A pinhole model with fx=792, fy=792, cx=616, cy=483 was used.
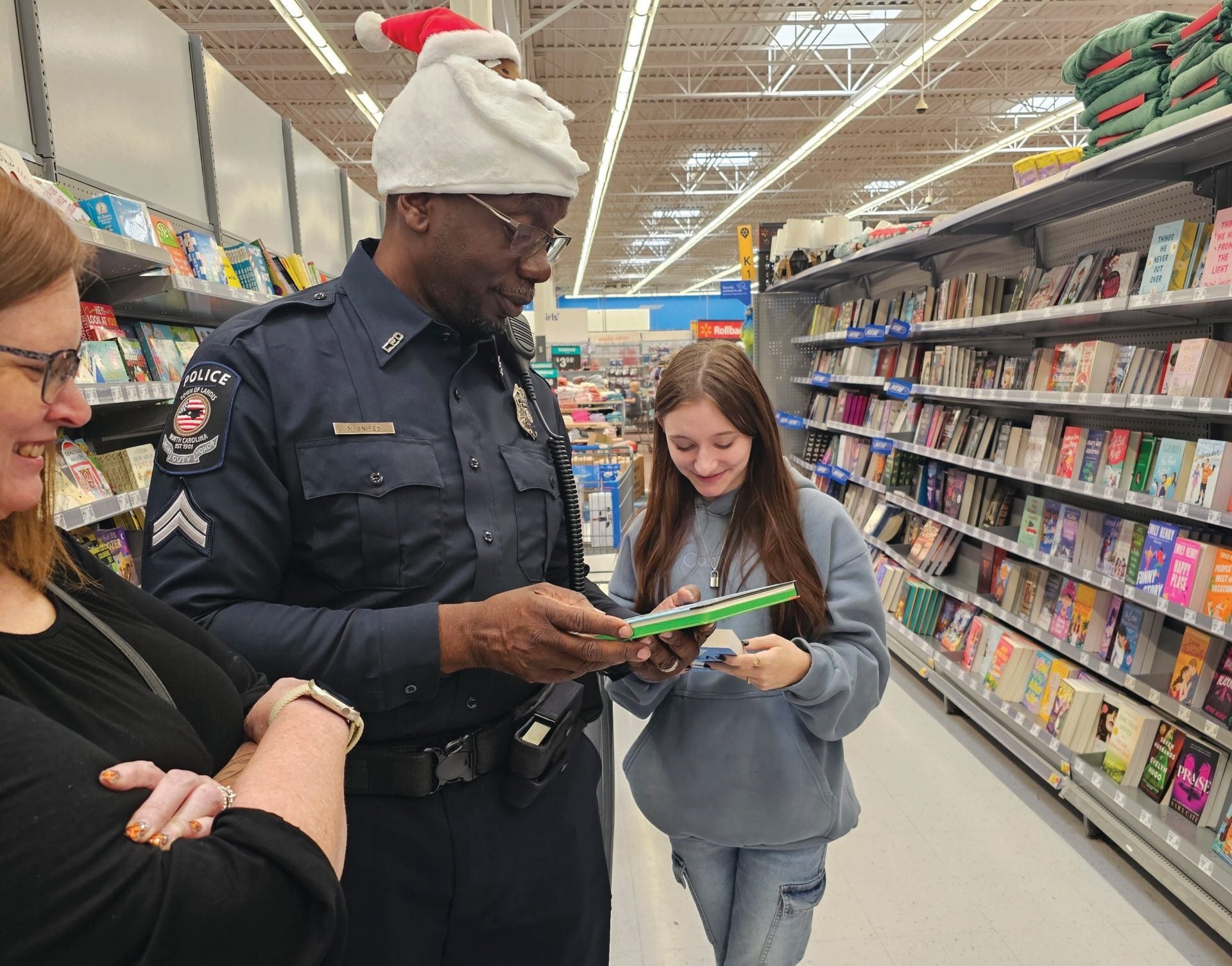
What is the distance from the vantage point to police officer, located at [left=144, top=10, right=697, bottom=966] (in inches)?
43.4

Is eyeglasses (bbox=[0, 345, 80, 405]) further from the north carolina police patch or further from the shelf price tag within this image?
the shelf price tag

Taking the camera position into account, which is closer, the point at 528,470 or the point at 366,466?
the point at 366,466

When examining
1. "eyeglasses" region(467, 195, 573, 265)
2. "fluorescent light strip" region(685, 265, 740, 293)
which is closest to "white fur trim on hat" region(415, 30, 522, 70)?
"eyeglasses" region(467, 195, 573, 265)

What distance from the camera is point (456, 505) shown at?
1.29 m

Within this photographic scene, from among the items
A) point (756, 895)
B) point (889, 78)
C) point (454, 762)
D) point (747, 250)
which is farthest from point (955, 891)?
point (889, 78)

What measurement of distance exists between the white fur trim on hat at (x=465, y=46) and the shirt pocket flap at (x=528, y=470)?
654mm

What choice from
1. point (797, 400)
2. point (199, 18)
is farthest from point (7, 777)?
point (199, 18)

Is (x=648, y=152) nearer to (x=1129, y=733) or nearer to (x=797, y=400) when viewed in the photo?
(x=797, y=400)

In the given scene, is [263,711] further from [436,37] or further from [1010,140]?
[1010,140]

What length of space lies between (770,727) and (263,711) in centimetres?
108

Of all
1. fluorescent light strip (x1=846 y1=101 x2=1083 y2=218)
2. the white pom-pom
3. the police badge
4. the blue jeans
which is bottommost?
the blue jeans

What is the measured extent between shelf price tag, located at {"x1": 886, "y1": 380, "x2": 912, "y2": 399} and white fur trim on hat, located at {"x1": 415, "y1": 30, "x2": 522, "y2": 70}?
3948 millimetres

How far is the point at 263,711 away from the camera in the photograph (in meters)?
0.95

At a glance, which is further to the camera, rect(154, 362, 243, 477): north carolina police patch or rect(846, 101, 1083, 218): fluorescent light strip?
rect(846, 101, 1083, 218): fluorescent light strip
